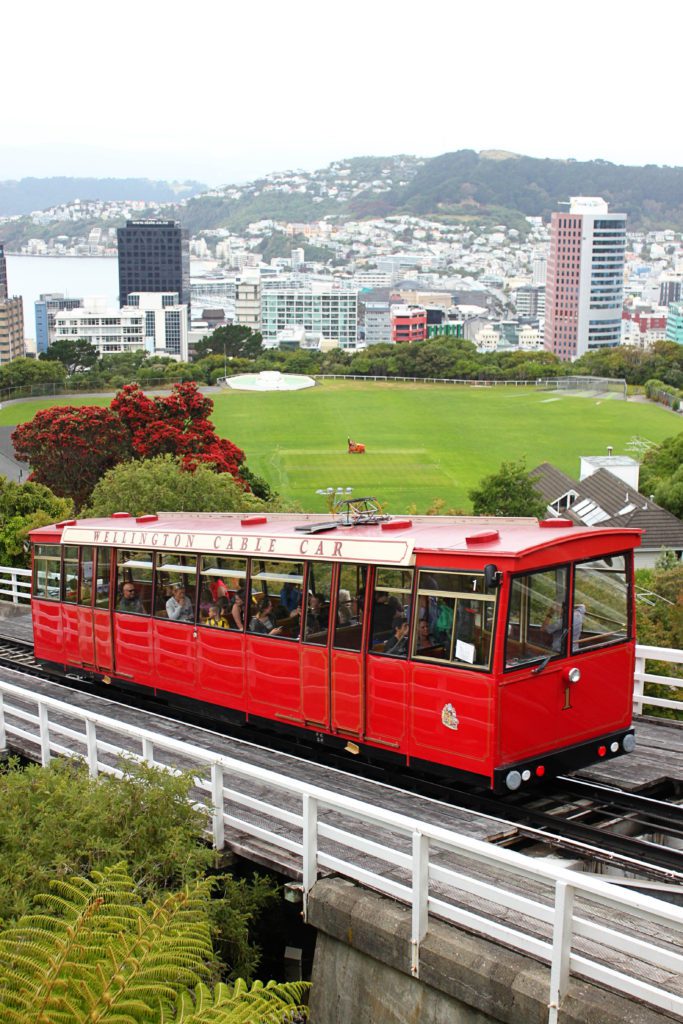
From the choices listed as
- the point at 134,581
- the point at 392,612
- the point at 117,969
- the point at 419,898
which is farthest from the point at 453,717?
the point at 134,581

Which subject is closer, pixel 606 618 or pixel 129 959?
pixel 129 959

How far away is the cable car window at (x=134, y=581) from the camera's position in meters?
15.0

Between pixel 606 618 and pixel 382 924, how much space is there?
4.14 meters

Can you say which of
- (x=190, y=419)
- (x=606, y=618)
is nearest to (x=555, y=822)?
(x=606, y=618)

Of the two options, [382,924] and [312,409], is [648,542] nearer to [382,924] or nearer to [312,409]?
[382,924]

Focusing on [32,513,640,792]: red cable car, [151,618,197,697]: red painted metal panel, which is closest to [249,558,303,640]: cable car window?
[32,513,640,792]: red cable car

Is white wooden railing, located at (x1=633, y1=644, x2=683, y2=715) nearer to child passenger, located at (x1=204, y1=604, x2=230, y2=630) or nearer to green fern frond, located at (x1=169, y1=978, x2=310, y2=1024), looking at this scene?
child passenger, located at (x1=204, y1=604, x2=230, y2=630)

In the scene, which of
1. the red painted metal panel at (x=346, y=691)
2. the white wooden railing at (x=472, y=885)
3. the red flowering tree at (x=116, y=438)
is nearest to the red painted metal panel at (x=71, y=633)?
the white wooden railing at (x=472, y=885)

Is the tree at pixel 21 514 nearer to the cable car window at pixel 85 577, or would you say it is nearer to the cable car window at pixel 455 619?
the cable car window at pixel 85 577

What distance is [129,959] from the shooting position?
718 centimetres

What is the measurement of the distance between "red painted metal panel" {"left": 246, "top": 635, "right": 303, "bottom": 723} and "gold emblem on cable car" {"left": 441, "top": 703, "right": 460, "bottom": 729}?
84.2 inches

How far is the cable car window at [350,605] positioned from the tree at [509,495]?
194ft

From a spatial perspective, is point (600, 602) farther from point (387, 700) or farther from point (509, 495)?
point (509, 495)

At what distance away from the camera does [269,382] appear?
148125 mm
